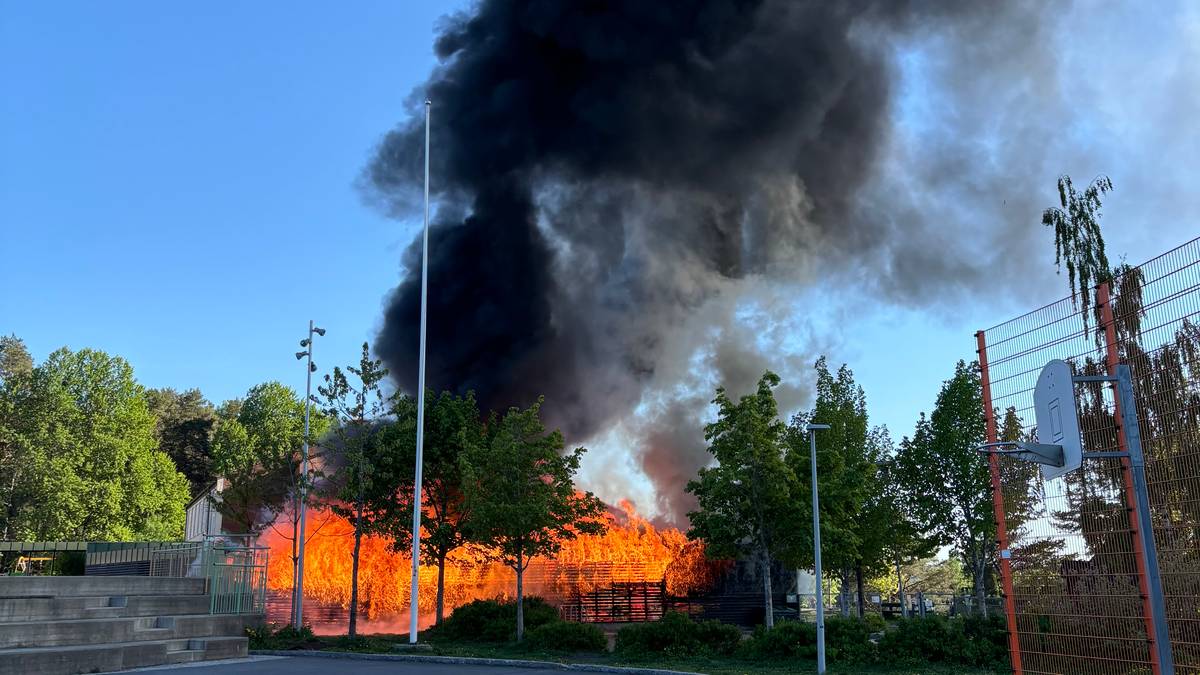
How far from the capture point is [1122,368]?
7.82m

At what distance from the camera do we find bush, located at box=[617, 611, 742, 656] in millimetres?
25328

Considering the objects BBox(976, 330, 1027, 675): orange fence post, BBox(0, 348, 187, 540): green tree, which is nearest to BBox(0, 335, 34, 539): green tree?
BBox(0, 348, 187, 540): green tree

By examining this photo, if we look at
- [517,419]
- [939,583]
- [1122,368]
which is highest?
[517,419]

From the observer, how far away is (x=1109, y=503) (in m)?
9.50

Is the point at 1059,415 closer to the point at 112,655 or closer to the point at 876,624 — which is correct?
the point at 112,655

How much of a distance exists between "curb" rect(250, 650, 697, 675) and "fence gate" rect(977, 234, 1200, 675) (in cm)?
1117

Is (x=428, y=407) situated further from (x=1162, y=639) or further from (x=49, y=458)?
(x=1162, y=639)

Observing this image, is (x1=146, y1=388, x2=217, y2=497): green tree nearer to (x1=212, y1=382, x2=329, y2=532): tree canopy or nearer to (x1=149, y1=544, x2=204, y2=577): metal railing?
(x1=212, y1=382, x2=329, y2=532): tree canopy

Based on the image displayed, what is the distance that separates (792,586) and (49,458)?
1666 inches

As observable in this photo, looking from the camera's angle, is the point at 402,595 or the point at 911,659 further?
the point at 402,595

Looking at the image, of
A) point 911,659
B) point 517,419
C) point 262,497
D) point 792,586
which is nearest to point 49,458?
point 262,497

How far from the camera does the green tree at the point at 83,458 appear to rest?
50378 millimetres

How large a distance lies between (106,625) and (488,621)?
42.8ft

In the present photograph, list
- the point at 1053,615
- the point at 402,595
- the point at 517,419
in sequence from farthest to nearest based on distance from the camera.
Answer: the point at 402,595
the point at 517,419
the point at 1053,615
